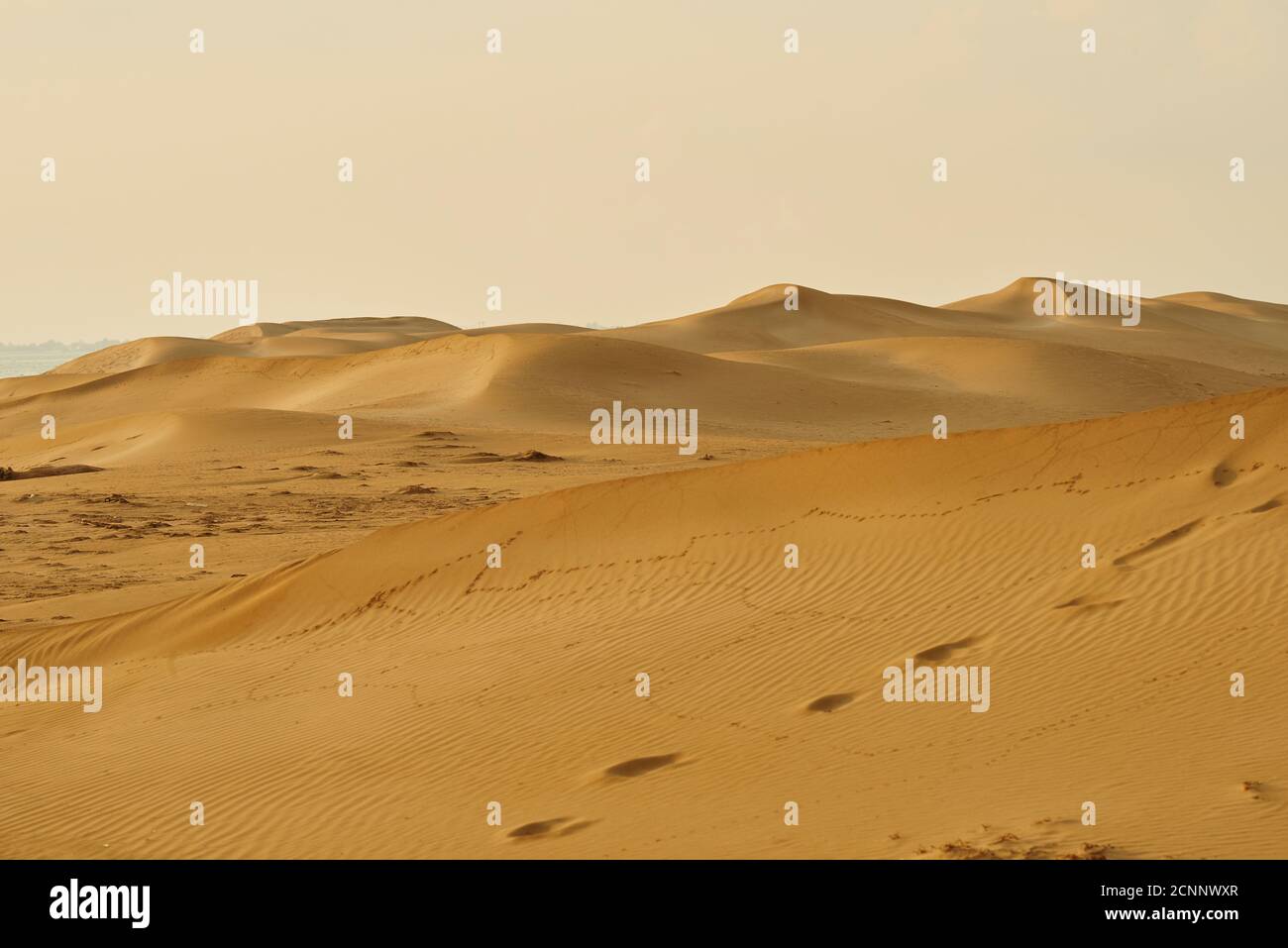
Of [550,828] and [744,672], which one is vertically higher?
[744,672]

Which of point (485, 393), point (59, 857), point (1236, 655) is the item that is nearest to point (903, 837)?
point (1236, 655)

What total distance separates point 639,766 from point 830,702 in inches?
57.6

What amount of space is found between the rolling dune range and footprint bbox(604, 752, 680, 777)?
0.11 feet

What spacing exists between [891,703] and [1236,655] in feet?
7.45

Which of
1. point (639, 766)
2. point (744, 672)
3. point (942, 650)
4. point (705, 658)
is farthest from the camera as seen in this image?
point (705, 658)

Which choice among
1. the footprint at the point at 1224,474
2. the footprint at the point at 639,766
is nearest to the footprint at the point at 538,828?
the footprint at the point at 639,766

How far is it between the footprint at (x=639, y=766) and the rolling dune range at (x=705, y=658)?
3 cm

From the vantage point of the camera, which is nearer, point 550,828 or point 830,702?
point 550,828

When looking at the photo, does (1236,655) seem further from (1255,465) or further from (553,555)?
(553,555)

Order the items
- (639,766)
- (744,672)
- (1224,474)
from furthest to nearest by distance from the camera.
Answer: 1. (1224,474)
2. (744,672)
3. (639,766)

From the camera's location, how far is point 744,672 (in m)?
10.6

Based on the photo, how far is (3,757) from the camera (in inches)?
444

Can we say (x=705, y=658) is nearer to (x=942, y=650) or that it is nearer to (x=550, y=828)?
(x=942, y=650)
